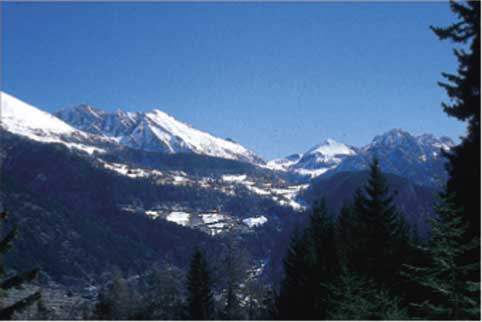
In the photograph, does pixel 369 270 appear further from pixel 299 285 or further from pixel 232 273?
pixel 232 273

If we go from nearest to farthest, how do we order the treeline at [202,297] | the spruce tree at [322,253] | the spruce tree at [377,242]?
1. the spruce tree at [377,242]
2. the spruce tree at [322,253]
3. the treeline at [202,297]

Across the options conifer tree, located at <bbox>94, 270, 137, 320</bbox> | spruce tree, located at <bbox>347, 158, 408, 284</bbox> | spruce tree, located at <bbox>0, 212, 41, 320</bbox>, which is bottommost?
conifer tree, located at <bbox>94, 270, 137, 320</bbox>

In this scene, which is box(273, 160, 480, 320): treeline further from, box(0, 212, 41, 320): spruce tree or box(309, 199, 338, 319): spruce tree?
box(0, 212, 41, 320): spruce tree

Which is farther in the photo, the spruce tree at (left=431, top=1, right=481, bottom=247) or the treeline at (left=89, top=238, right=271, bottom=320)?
the treeline at (left=89, top=238, right=271, bottom=320)

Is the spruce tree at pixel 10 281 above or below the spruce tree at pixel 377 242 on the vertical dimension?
below

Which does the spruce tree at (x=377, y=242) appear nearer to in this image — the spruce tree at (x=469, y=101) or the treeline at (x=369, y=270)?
the treeline at (x=369, y=270)

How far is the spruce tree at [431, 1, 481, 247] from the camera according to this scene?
22.3 m

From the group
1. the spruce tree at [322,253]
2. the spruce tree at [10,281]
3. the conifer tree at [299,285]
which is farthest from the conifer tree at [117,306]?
the spruce tree at [10,281]

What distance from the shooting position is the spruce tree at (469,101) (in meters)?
22.3

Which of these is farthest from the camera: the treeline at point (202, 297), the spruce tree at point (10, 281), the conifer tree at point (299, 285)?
the treeline at point (202, 297)

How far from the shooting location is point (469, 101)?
22500 millimetres

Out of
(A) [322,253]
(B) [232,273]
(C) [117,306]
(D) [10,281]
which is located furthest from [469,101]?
(C) [117,306]

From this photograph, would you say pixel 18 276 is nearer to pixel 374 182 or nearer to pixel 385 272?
pixel 385 272

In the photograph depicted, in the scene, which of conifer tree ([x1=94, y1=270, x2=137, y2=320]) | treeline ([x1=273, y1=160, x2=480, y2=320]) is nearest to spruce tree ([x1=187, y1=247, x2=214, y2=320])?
treeline ([x1=273, y1=160, x2=480, y2=320])
